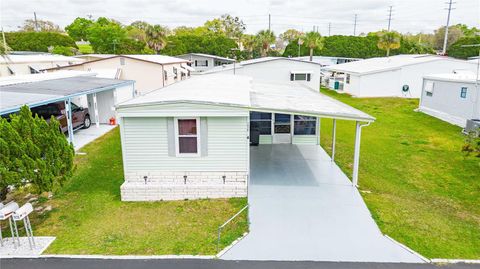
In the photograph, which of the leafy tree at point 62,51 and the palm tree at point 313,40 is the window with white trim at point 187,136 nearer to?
the palm tree at point 313,40

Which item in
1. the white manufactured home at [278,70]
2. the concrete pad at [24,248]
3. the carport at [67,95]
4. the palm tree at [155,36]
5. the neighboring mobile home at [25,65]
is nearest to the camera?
the concrete pad at [24,248]

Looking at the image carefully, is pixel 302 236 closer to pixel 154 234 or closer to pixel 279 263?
pixel 279 263

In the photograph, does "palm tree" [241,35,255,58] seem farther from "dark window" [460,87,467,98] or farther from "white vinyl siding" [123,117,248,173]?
"white vinyl siding" [123,117,248,173]

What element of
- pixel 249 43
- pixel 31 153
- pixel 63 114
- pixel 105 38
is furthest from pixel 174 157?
pixel 105 38

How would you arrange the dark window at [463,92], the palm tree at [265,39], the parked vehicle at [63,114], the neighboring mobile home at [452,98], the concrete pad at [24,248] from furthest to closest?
the palm tree at [265,39] < the dark window at [463,92] < the neighboring mobile home at [452,98] < the parked vehicle at [63,114] < the concrete pad at [24,248]

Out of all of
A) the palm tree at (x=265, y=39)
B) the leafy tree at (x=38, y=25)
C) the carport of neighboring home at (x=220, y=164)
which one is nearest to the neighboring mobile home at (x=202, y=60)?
the palm tree at (x=265, y=39)

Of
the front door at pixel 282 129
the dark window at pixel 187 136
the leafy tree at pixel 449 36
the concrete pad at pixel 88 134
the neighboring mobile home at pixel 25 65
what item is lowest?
the concrete pad at pixel 88 134

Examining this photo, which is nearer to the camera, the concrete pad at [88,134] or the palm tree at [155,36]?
the concrete pad at [88,134]

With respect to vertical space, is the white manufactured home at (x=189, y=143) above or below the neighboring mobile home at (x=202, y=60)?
below
